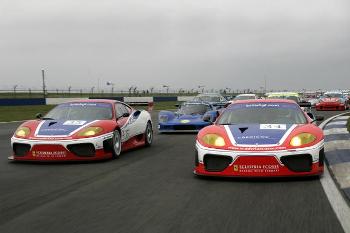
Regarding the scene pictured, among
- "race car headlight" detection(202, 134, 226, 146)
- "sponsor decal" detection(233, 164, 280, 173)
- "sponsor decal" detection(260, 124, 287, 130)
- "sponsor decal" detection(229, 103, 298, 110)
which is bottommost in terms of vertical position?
"sponsor decal" detection(233, 164, 280, 173)

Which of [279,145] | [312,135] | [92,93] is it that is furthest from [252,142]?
[92,93]

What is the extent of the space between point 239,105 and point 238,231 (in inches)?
186

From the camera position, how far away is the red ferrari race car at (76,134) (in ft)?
31.6

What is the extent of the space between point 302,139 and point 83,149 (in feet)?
13.0

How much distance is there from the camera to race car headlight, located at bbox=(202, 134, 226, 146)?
769cm

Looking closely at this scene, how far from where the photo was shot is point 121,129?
10875 mm

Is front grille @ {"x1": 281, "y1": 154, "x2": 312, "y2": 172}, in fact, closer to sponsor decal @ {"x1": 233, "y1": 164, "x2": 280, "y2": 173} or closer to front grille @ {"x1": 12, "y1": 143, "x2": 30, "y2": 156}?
sponsor decal @ {"x1": 233, "y1": 164, "x2": 280, "y2": 173}

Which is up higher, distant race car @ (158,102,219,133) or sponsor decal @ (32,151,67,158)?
sponsor decal @ (32,151,67,158)

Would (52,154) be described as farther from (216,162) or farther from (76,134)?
(216,162)

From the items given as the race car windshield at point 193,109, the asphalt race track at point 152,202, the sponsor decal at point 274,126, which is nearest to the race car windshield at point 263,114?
the sponsor decal at point 274,126

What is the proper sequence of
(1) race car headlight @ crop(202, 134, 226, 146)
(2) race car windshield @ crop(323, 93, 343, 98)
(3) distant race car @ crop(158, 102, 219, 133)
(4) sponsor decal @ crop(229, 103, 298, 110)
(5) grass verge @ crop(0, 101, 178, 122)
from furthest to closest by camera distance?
(2) race car windshield @ crop(323, 93, 343, 98), (5) grass verge @ crop(0, 101, 178, 122), (3) distant race car @ crop(158, 102, 219, 133), (4) sponsor decal @ crop(229, 103, 298, 110), (1) race car headlight @ crop(202, 134, 226, 146)

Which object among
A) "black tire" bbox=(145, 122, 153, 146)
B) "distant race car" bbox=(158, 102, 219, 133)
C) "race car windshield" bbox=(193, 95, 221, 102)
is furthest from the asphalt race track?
"race car windshield" bbox=(193, 95, 221, 102)

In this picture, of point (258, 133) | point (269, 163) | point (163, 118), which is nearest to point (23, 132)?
point (258, 133)

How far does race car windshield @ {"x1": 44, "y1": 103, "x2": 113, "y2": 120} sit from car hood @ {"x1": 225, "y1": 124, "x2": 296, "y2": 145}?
337 centimetres
